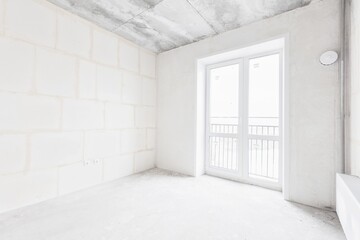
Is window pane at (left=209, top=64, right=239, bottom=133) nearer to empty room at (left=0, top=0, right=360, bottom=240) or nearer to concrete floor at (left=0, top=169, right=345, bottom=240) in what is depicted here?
empty room at (left=0, top=0, right=360, bottom=240)

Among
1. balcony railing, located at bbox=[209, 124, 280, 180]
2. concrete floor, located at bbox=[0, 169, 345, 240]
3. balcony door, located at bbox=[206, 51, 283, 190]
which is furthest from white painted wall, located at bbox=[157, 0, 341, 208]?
balcony railing, located at bbox=[209, 124, 280, 180]

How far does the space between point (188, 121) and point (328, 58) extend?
7.39 feet

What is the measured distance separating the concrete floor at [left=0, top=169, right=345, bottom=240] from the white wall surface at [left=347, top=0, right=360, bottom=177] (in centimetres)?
73

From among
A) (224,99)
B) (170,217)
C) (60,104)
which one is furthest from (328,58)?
(60,104)

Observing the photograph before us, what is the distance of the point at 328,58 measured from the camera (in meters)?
2.07

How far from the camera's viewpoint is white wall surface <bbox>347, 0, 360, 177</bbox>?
1670mm

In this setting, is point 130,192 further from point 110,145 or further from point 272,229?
point 272,229

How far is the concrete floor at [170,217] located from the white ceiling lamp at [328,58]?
1749 millimetres

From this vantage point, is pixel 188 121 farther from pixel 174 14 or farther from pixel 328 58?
pixel 328 58

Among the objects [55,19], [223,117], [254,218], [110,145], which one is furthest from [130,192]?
[55,19]

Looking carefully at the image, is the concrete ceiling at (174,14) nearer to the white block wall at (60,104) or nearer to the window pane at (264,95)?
the white block wall at (60,104)

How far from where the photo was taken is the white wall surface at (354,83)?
1.67 m

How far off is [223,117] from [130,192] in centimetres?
209

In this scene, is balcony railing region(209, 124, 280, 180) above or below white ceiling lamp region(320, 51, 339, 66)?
below
